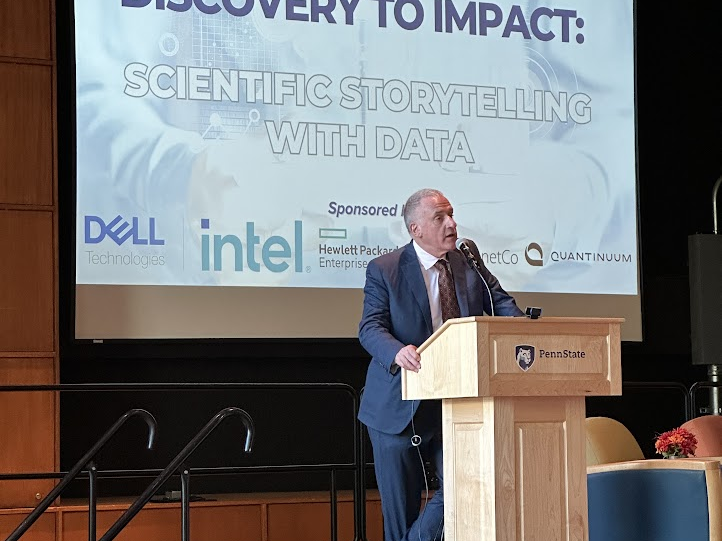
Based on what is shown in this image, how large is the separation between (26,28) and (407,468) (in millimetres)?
3481

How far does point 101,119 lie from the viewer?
6480 mm

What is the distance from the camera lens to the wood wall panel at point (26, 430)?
20.3ft

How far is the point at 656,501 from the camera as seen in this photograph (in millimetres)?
4121

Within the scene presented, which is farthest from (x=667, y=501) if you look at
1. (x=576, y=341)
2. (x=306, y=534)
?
(x=306, y=534)

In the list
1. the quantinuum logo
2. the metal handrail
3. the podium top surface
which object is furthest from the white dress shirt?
the quantinuum logo

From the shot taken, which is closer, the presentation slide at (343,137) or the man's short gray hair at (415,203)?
the man's short gray hair at (415,203)

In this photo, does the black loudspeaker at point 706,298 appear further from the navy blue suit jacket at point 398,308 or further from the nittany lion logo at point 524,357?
the nittany lion logo at point 524,357

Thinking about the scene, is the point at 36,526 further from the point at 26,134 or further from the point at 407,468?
the point at 407,468

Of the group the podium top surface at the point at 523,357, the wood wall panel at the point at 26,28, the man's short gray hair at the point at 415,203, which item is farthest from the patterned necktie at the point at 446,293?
the wood wall panel at the point at 26,28

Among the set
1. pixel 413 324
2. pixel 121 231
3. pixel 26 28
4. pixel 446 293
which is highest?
pixel 26 28

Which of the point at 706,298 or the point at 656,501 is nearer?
the point at 656,501

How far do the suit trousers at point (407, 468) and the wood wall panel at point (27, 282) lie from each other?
2587 mm

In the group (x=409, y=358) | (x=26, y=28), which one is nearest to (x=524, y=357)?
(x=409, y=358)

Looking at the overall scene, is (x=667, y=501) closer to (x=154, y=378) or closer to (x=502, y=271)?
(x=502, y=271)
